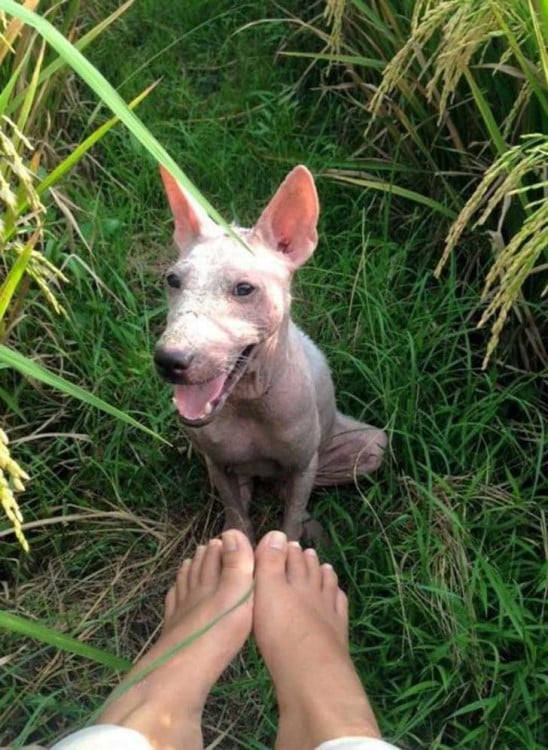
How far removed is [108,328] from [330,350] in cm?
55

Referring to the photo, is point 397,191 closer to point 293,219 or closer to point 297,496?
point 293,219

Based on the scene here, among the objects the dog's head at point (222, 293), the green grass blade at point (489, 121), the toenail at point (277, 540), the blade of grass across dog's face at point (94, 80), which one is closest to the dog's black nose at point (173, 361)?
the dog's head at point (222, 293)

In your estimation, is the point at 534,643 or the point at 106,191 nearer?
the point at 534,643

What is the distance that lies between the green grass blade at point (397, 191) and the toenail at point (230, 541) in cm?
93

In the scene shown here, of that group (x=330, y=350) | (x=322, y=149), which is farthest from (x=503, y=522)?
(x=322, y=149)

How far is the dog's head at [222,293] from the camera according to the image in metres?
1.47

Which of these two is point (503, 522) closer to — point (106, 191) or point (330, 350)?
point (330, 350)

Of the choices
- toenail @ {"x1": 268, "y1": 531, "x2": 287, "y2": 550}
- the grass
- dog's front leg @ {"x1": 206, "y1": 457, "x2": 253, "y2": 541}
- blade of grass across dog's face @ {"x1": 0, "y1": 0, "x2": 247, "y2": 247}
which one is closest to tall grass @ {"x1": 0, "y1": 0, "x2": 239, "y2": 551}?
blade of grass across dog's face @ {"x1": 0, "y1": 0, "x2": 247, "y2": 247}

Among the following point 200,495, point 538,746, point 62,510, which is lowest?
point 538,746

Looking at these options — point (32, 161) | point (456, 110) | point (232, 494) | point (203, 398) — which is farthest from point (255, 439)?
point (456, 110)

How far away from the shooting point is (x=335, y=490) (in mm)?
2107

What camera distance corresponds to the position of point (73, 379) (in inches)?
86.7

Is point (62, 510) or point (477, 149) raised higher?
point (477, 149)

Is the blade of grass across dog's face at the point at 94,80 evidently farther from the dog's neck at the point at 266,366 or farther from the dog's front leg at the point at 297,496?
the dog's front leg at the point at 297,496
